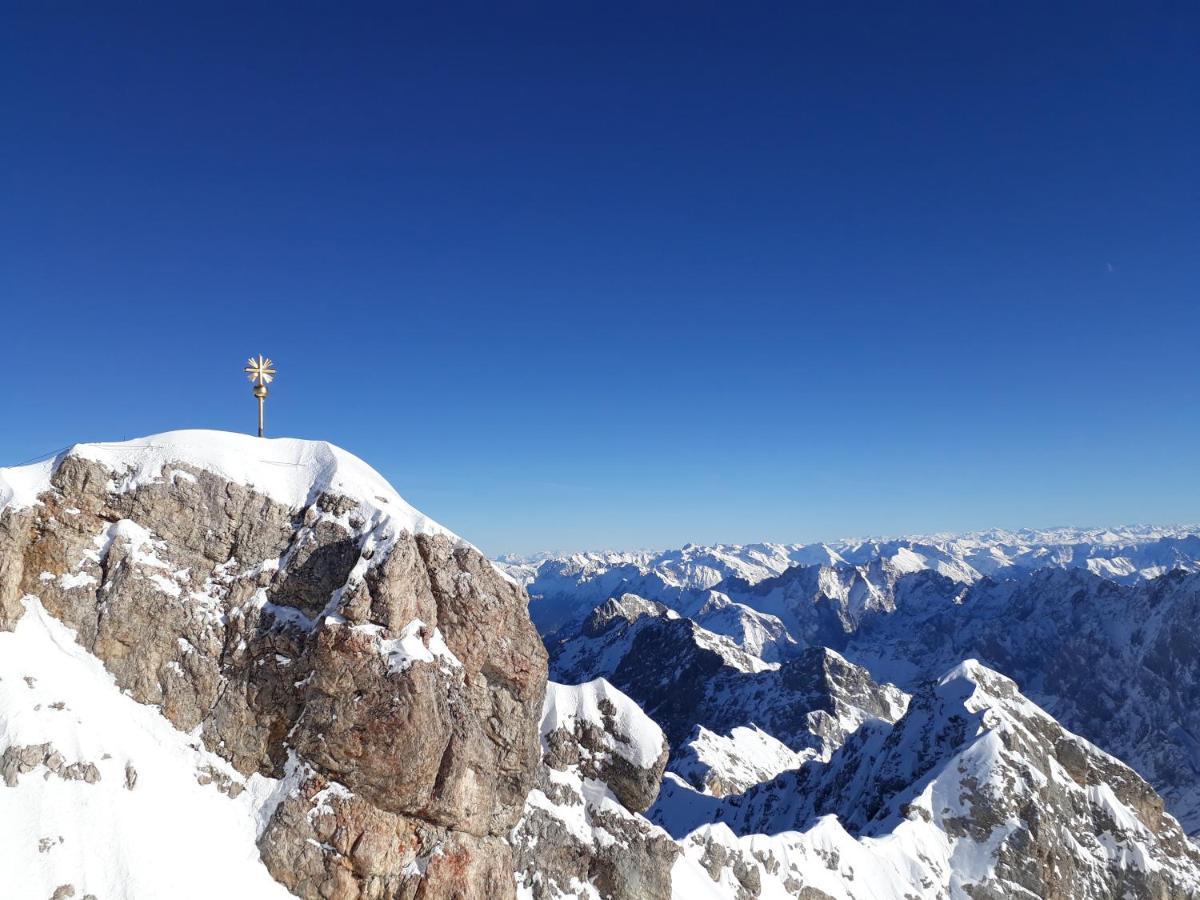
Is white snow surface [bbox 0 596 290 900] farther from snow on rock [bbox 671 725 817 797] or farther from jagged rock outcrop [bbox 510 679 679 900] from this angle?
snow on rock [bbox 671 725 817 797]

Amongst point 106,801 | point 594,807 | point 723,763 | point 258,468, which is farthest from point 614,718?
point 723,763

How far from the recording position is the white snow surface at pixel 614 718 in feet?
196

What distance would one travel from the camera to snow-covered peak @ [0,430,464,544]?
1539 inches

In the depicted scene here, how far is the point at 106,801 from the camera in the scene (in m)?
31.9

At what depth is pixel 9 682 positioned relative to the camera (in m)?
32.8

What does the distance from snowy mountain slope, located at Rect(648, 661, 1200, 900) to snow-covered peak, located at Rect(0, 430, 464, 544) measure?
5399 cm

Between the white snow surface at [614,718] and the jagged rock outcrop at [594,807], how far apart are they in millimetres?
87

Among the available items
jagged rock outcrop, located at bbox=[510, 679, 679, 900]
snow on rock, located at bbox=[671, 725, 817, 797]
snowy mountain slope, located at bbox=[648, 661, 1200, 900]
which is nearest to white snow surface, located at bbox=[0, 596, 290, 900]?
jagged rock outcrop, located at bbox=[510, 679, 679, 900]

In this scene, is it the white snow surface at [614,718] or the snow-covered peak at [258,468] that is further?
the white snow surface at [614,718]

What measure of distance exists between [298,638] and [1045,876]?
380 feet

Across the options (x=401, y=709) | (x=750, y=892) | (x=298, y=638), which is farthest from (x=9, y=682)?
(x=750, y=892)

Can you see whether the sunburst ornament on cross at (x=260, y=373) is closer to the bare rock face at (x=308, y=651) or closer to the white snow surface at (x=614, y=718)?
the bare rock face at (x=308, y=651)

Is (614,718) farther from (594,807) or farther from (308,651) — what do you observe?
(308,651)

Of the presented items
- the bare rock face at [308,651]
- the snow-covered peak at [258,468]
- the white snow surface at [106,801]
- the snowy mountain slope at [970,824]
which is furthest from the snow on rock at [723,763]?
the white snow surface at [106,801]
